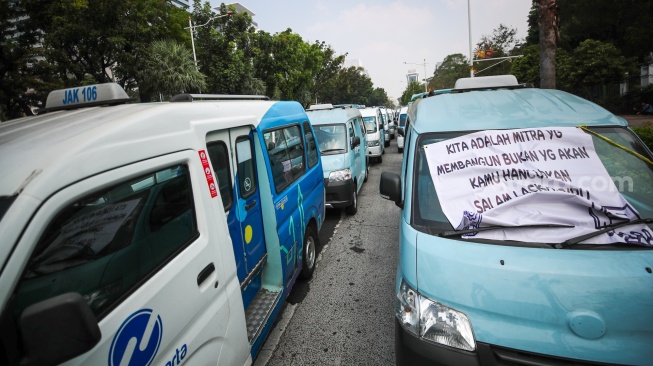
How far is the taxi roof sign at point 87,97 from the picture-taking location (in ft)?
7.81

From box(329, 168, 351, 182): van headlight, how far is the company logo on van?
4909 millimetres

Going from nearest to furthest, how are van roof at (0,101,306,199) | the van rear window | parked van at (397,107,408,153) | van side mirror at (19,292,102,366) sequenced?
van side mirror at (19,292,102,366) < the van rear window < van roof at (0,101,306,199) < parked van at (397,107,408,153)

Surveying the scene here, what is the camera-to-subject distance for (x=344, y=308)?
3672mm

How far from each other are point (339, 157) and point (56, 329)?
5776 mm

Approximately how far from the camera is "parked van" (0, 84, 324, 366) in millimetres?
1124

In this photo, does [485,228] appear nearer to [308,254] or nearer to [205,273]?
[205,273]

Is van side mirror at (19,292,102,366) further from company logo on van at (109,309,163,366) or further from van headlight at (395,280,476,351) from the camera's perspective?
van headlight at (395,280,476,351)

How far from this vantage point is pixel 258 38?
72.3ft

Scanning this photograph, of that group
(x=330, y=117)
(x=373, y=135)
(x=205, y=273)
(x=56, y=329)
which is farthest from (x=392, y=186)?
(x=373, y=135)

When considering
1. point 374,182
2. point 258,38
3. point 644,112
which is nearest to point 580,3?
point 644,112

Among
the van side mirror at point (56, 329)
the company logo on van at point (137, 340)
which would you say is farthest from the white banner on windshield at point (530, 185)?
the van side mirror at point (56, 329)

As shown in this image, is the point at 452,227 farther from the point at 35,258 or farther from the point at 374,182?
the point at 374,182

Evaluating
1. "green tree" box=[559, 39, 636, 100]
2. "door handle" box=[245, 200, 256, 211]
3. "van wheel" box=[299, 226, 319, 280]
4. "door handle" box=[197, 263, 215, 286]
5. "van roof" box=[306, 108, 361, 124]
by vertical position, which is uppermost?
"green tree" box=[559, 39, 636, 100]

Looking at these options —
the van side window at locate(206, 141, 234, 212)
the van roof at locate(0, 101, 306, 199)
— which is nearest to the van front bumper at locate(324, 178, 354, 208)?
the van side window at locate(206, 141, 234, 212)
